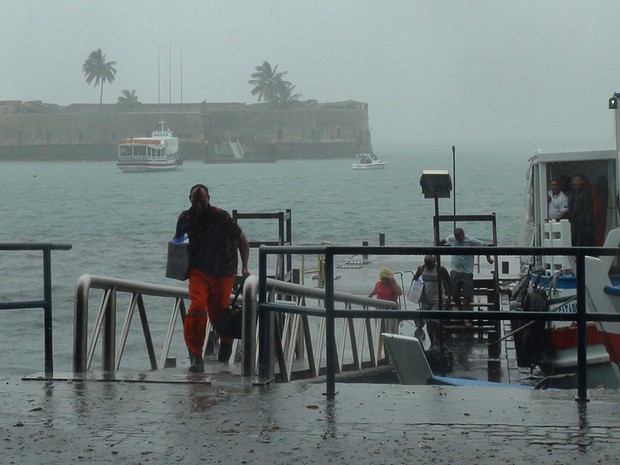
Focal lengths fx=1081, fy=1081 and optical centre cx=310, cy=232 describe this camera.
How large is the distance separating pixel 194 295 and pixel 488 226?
58.3m

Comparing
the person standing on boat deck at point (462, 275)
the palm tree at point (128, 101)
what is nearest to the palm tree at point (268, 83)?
the palm tree at point (128, 101)

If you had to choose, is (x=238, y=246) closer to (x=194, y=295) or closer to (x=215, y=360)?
(x=194, y=295)

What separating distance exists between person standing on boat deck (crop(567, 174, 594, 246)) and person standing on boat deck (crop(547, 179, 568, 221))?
0.09 m

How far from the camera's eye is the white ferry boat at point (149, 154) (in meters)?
139

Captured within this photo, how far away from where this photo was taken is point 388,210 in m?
87.5

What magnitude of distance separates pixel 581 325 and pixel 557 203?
1164cm

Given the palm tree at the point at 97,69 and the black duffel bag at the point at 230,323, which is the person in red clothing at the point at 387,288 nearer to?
the black duffel bag at the point at 230,323

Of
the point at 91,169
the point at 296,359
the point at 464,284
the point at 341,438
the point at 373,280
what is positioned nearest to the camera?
the point at 341,438

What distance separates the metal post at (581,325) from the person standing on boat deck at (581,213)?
36.1 feet

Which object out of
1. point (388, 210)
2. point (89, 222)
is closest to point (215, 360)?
point (89, 222)

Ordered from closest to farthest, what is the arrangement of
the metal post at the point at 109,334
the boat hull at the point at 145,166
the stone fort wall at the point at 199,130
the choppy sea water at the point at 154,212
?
1. the metal post at the point at 109,334
2. the choppy sea water at the point at 154,212
3. the boat hull at the point at 145,166
4. the stone fort wall at the point at 199,130

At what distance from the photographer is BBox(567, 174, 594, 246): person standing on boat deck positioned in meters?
17.6

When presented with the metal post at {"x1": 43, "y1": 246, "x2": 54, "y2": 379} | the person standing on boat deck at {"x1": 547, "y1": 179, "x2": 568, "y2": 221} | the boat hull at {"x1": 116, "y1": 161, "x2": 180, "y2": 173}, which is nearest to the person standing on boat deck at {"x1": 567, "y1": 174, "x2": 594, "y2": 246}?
the person standing on boat deck at {"x1": 547, "y1": 179, "x2": 568, "y2": 221}

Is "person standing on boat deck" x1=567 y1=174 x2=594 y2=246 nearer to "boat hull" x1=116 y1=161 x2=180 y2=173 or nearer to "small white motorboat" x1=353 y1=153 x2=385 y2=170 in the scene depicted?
"boat hull" x1=116 y1=161 x2=180 y2=173
